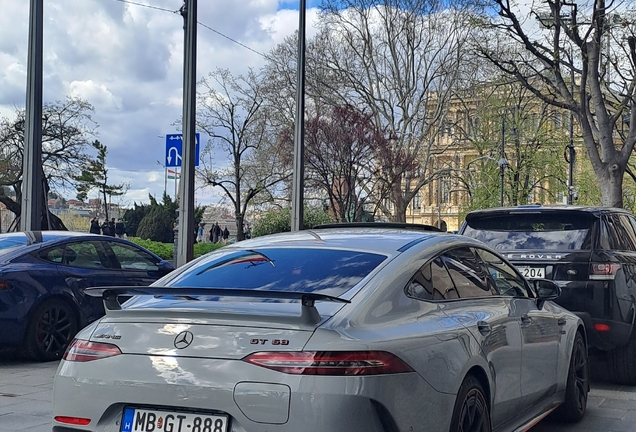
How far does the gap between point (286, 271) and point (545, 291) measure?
2.39 m

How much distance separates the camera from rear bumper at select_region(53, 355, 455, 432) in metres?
3.55

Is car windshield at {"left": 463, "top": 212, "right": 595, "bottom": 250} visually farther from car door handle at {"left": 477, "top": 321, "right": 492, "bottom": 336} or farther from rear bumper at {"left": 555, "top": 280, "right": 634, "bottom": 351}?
car door handle at {"left": 477, "top": 321, "right": 492, "bottom": 336}

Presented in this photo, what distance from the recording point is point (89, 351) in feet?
13.3

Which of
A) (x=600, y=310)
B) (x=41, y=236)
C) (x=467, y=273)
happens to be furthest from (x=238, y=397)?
(x=41, y=236)

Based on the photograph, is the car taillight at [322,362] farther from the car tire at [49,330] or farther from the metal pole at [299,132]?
the metal pole at [299,132]

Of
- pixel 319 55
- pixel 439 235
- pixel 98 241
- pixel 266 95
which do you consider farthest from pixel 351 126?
pixel 439 235

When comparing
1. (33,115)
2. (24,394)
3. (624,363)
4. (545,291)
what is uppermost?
(33,115)

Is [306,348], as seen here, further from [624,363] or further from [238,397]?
[624,363]

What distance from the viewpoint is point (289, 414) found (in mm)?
3555

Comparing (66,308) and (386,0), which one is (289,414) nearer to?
(66,308)

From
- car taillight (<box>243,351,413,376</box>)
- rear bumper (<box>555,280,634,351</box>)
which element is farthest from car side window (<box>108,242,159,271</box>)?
car taillight (<box>243,351,413,376</box>)

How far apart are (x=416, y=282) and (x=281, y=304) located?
0.87 m

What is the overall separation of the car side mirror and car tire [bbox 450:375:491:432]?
5.21 feet

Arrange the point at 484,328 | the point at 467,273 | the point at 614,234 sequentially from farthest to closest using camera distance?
the point at 614,234
the point at 467,273
the point at 484,328
